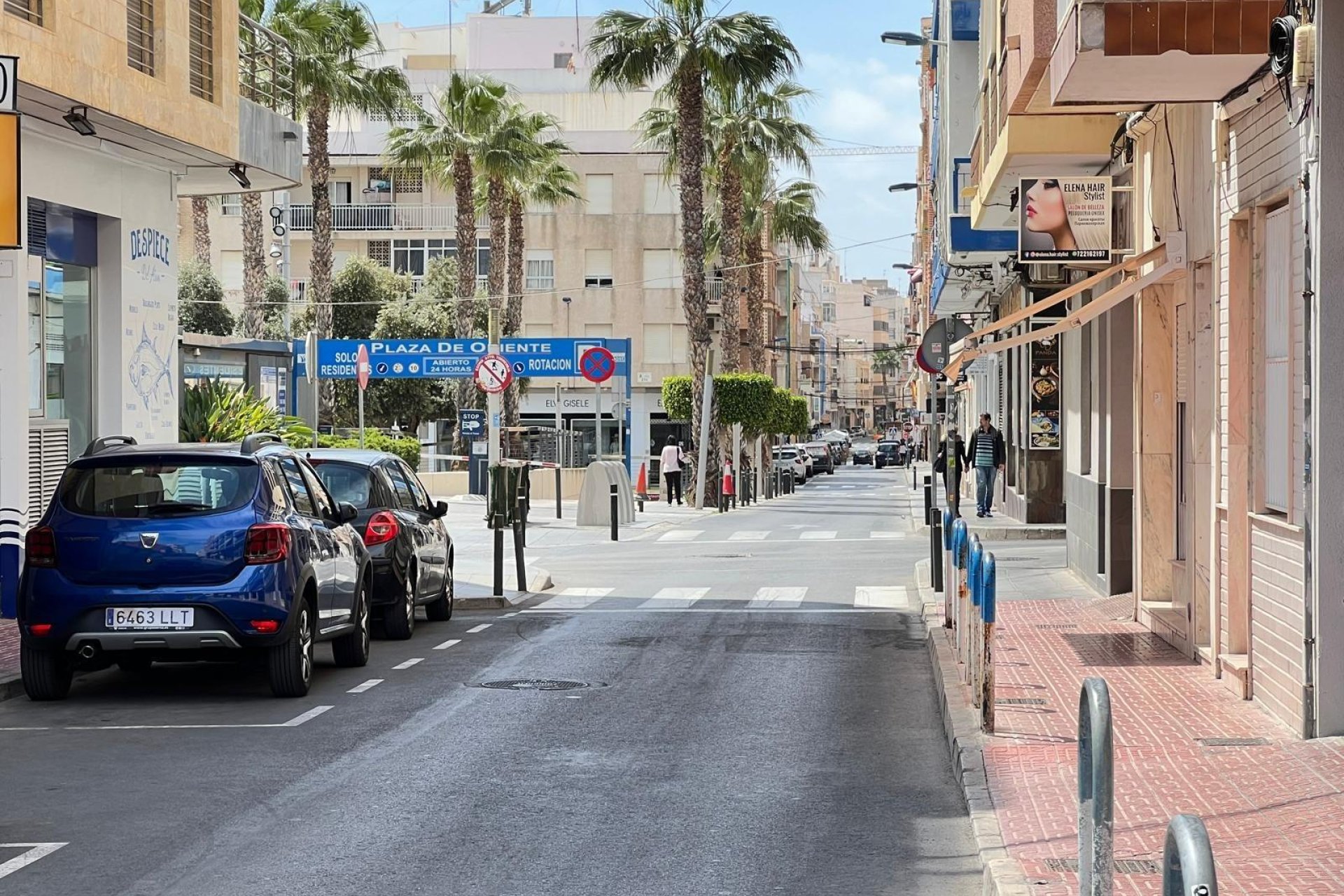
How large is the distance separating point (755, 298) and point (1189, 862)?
69976 mm

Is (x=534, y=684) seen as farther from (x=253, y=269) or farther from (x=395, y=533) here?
(x=253, y=269)

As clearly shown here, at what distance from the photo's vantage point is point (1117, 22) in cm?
982

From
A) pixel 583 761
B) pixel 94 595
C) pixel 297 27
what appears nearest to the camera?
pixel 583 761

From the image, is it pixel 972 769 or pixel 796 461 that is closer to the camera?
pixel 972 769

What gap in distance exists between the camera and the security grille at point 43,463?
17109 millimetres

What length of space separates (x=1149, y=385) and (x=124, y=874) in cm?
1023

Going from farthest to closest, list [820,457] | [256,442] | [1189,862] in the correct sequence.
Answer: [820,457]
[256,442]
[1189,862]

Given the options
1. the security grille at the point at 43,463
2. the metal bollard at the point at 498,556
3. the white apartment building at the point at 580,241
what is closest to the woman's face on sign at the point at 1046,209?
the metal bollard at the point at 498,556

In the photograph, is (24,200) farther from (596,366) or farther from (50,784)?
(596,366)

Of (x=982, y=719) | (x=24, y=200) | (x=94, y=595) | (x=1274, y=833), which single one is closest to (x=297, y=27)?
(x=24, y=200)

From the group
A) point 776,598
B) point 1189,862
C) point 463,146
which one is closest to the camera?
point 1189,862

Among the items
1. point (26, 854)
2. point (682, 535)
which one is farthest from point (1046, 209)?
point (682, 535)

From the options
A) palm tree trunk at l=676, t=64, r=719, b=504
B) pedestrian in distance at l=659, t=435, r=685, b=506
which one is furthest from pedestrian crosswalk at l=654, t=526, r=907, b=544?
pedestrian in distance at l=659, t=435, r=685, b=506

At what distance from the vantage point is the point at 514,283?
5947cm
